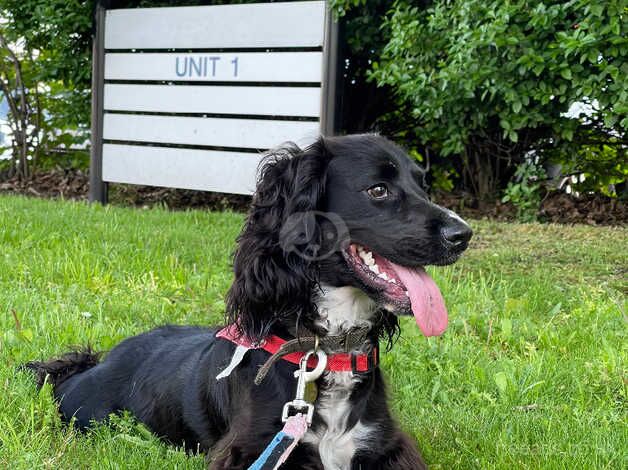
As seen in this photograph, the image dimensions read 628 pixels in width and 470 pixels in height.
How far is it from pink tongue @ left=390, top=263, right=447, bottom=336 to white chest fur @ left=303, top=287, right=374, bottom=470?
176 millimetres

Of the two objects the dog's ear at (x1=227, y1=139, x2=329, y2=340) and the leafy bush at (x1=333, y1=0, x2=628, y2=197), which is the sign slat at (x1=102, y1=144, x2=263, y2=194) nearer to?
the leafy bush at (x1=333, y1=0, x2=628, y2=197)

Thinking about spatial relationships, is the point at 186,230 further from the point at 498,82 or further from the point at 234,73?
the point at 498,82

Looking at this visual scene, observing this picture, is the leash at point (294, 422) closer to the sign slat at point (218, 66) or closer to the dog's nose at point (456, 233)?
the dog's nose at point (456, 233)

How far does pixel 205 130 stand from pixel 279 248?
616cm

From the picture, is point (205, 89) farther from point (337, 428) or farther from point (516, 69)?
point (337, 428)

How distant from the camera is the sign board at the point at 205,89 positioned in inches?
308

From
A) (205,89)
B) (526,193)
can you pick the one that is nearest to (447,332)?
(526,193)

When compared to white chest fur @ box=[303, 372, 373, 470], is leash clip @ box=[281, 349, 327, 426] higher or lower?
higher

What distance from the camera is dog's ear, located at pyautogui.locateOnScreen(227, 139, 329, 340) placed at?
2.67m

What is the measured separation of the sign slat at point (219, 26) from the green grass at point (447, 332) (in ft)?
6.82

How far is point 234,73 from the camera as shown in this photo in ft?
27.6

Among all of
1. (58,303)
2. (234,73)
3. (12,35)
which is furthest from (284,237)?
(12,35)

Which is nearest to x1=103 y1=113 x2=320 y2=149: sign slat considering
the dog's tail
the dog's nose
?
the dog's tail

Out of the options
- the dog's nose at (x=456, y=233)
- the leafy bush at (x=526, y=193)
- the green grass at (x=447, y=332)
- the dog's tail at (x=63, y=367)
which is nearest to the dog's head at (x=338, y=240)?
the dog's nose at (x=456, y=233)
